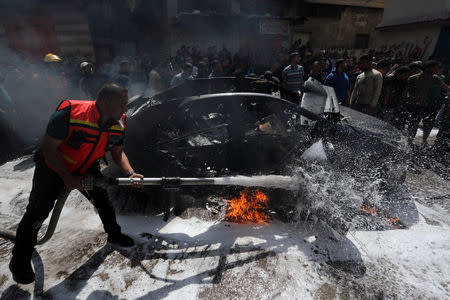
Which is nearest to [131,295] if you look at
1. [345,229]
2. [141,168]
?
[141,168]

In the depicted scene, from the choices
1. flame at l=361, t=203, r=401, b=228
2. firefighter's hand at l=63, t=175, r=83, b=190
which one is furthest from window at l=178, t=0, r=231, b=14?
firefighter's hand at l=63, t=175, r=83, b=190

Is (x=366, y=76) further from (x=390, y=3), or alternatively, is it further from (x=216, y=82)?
(x=390, y=3)

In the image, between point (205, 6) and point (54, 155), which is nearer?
point (54, 155)

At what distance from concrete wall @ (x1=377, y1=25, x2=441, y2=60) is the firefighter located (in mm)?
16347

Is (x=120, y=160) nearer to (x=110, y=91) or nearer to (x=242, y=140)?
(x=110, y=91)

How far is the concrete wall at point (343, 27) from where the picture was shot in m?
18.2

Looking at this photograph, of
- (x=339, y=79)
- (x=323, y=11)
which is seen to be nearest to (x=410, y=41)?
(x=323, y=11)

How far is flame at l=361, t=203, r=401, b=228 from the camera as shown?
3.11m

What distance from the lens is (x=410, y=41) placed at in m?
14.0

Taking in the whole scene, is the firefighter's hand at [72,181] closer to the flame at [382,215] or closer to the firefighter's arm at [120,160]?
the firefighter's arm at [120,160]

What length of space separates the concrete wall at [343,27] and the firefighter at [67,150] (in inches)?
736

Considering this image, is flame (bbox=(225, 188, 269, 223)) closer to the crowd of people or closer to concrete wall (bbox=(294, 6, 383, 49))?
the crowd of people

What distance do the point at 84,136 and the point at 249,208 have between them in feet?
7.04

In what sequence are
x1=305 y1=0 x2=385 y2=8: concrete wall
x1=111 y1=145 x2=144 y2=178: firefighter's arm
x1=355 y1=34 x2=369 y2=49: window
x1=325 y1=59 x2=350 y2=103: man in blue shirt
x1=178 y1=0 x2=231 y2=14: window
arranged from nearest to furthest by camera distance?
x1=111 y1=145 x2=144 y2=178: firefighter's arm
x1=325 y1=59 x2=350 y2=103: man in blue shirt
x1=178 y1=0 x2=231 y2=14: window
x1=305 y1=0 x2=385 y2=8: concrete wall
x1=355 y1=34 x2=369 y2=49: window
